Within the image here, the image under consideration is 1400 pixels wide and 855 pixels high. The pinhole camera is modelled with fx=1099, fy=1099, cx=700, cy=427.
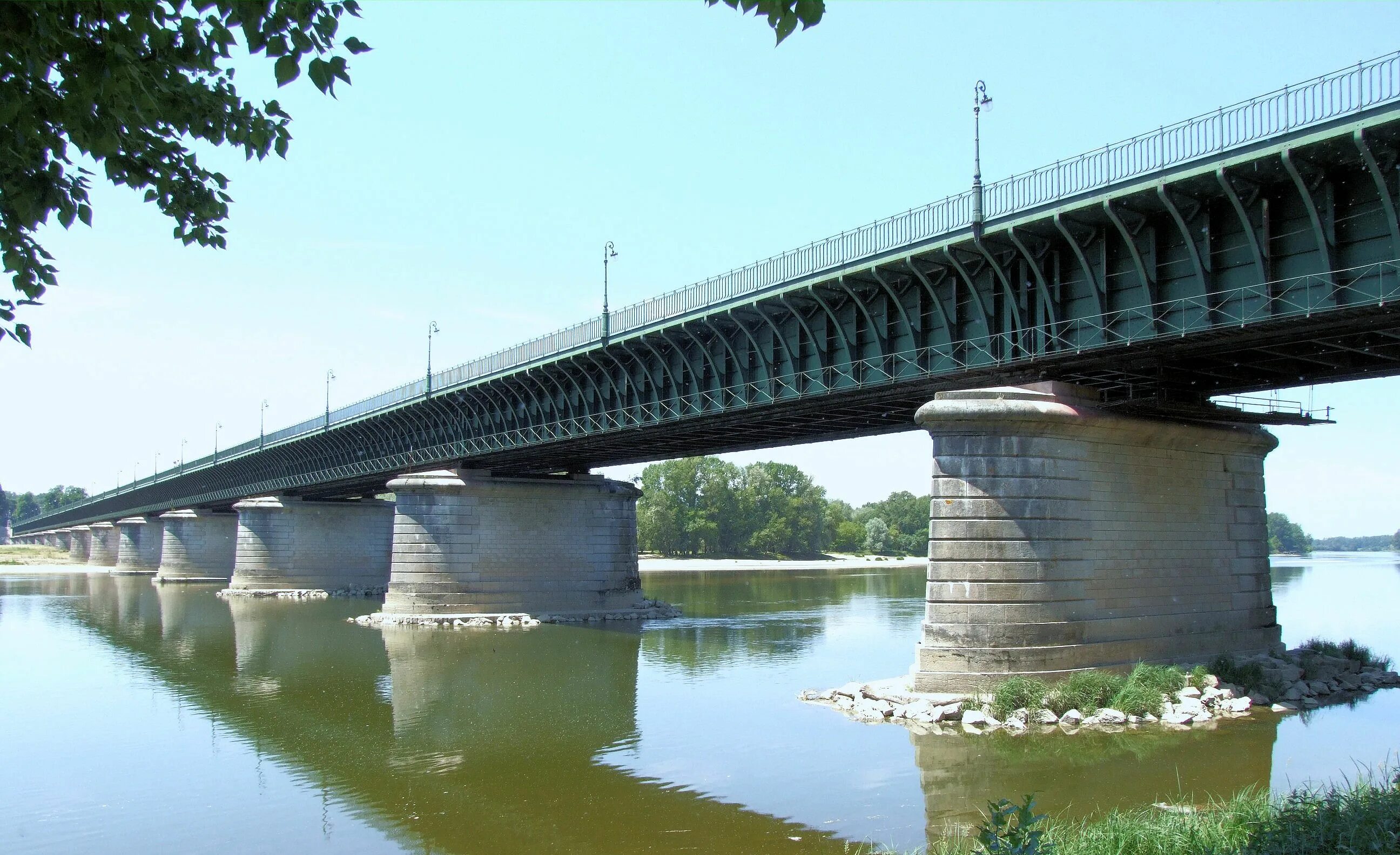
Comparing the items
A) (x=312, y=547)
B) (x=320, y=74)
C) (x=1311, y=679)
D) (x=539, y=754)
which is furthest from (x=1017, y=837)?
(x=312, y=547)

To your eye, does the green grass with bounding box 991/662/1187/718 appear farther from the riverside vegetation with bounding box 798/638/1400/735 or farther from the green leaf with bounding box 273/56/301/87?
the green leaf with bounding box 273/56/301/87

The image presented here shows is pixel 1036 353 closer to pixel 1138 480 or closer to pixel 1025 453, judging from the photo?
pixel 1025 453

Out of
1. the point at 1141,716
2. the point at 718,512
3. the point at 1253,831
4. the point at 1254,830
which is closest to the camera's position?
the point at 1254,830

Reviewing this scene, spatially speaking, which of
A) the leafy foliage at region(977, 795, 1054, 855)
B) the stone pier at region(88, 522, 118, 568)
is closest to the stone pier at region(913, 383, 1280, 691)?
the leafy foliage at region(977, 795, 1054, 855)

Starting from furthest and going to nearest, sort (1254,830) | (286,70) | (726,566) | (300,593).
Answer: (726,566)
(300,593)
(1254,830)
(286,70)

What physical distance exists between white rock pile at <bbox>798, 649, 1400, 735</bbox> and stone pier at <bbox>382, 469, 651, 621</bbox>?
82.7ft

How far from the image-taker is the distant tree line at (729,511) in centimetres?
14025

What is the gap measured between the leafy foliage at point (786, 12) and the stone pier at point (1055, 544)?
1887 cm

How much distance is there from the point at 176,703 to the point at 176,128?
24981 mm

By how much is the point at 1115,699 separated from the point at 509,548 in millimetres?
32708

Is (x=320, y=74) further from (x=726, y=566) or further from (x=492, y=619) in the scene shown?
(x=726, y=566)

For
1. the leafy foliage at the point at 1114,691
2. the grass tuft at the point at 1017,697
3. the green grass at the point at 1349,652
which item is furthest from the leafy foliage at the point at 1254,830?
the green grass at the point at 1349,652

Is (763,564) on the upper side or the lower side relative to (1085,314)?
lower

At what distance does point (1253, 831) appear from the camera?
10891 millimetres
